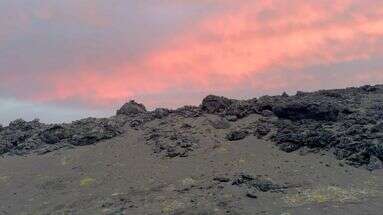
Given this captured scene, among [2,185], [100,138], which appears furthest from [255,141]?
[2,185]

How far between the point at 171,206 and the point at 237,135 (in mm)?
8628

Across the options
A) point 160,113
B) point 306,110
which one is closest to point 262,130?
point 306,110

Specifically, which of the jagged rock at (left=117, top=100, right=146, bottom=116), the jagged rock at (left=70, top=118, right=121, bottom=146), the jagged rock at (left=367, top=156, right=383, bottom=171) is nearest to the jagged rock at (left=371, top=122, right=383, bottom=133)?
the jagged rock at (left=367, top=156, right=383, bottom=171)

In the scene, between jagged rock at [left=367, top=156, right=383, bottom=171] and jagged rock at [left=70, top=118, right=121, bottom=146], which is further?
jagged rock at [left=70, top=118, right=121, bottom=146]

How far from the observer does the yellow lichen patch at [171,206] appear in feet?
100

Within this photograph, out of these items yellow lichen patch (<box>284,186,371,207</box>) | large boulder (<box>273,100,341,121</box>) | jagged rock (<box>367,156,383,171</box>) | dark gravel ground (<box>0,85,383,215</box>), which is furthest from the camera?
large boulder (<box>273,100,341,121</box>)

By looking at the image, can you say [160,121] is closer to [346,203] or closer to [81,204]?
[81,204]

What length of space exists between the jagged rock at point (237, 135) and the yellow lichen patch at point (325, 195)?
26.4ft

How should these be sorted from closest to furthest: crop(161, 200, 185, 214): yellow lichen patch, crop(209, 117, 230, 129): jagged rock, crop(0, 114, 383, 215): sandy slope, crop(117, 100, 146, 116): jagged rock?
crop(0, 114, 383, 215): sandy slope
crop(161, 200, 185, 214): yellow lichen patch
crop(209, 117, 230, 129): jagged rock
crop(117, 100, 146, 116): jagged rock

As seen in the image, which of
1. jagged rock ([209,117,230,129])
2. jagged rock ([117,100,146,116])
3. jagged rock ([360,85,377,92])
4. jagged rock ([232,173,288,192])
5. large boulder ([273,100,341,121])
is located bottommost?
jagged rock ([232,173,288,192])

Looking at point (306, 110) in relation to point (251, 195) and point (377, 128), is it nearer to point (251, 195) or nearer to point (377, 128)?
point (377, 128)

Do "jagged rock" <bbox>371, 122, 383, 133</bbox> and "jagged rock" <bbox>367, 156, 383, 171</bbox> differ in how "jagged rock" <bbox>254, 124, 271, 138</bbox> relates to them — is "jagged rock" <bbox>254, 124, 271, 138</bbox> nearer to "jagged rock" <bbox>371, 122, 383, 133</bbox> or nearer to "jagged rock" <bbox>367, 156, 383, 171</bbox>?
"jagged rock" <bbox>371, 122, 383, 133</bbox>

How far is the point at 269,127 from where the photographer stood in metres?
39.0

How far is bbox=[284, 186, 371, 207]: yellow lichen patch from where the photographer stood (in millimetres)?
29547
